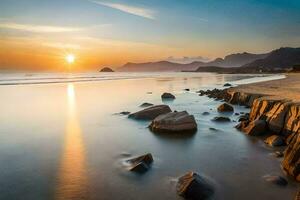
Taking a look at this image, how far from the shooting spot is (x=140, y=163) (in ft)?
45.2

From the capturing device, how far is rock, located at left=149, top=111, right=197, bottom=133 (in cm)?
2077

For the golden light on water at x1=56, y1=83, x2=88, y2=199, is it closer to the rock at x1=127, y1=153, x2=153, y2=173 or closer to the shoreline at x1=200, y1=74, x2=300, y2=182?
the rock at x1=127, y1=153, x2=153, y2=173

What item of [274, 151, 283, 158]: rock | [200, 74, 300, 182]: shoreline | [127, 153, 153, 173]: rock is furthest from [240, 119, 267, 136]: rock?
[127, 153, 153, 173]: rock

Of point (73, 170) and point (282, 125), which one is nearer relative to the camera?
point (73, 170)

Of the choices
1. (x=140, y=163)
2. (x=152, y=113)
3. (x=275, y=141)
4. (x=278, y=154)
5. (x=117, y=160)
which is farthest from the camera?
(x=152, y=113)

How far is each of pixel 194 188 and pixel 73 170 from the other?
222 inches

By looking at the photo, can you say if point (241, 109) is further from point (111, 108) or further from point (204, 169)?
point (204, 169)

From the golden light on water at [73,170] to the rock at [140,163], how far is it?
2.10 meters

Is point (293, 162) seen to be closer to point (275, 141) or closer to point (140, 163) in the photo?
point (275, 141)

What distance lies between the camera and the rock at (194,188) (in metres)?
10.9

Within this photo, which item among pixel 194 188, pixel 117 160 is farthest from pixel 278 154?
pixel 117 160

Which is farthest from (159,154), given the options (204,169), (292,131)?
(292,131)

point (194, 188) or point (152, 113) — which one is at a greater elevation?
point (194, 188)

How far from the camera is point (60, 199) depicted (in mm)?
10883
